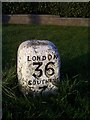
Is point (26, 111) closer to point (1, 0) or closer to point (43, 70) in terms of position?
point (43, 70)

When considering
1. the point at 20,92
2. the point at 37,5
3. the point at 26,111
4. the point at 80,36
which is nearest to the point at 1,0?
the point at 37,5

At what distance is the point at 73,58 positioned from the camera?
9.45 metres

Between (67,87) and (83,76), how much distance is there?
157 cm

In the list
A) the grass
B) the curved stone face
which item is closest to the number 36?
the curved stone face

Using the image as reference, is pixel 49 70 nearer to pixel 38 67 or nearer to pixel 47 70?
pixel 47 70

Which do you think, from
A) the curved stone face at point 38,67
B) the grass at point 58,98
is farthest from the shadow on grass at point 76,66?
the curved stone face at point 38,67

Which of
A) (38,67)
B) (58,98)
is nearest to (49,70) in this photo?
(38,67)

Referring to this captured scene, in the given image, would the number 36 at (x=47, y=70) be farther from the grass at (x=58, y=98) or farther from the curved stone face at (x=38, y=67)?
the grass at (x=58, y=98)

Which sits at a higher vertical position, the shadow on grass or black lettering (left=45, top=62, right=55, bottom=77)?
black lettering (left=45, top=62, right=55, bottom=77)

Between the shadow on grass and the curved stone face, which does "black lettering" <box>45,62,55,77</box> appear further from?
the shadow on grass

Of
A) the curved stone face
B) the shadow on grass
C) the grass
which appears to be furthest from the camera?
the shadow on grass

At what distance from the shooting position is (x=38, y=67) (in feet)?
21.9

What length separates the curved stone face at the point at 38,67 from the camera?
6.65 m

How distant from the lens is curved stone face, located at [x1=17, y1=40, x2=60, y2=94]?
665 centimetres
